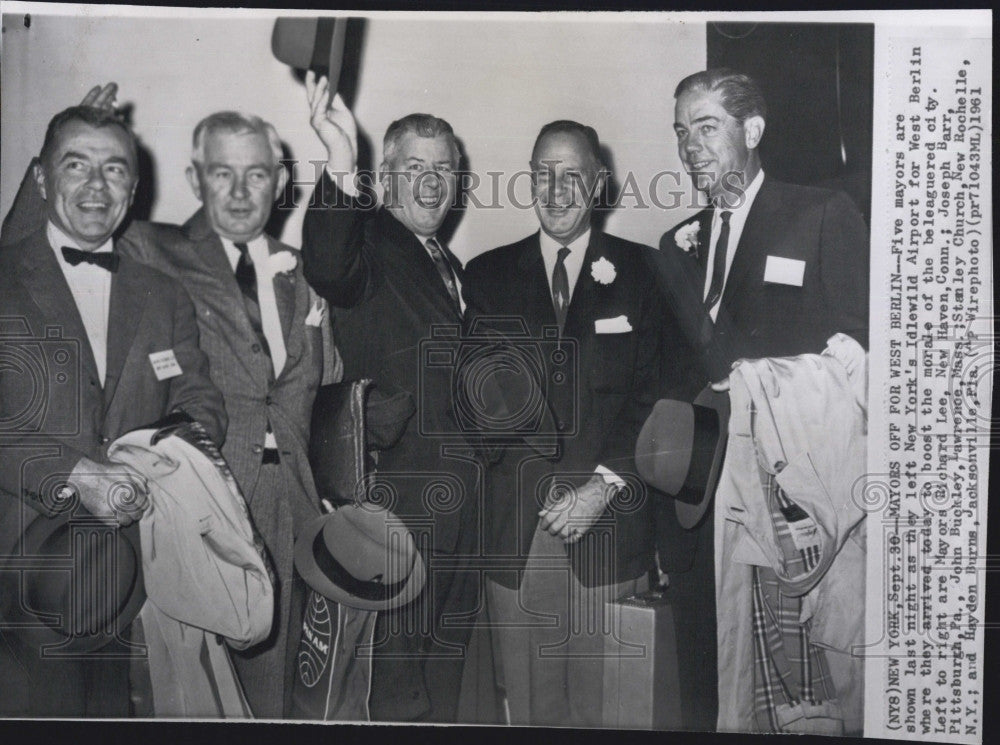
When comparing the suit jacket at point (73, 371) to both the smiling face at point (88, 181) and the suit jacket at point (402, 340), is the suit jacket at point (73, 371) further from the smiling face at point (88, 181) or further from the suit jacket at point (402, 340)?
the suit jacket at point (402, 340)

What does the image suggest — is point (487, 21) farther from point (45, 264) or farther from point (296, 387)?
point (45, 264)

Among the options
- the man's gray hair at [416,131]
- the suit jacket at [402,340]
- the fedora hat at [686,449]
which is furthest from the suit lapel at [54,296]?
the fedora hat at [686,449]

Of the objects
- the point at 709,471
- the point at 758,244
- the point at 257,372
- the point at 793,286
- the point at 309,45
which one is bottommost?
the point at 709,471

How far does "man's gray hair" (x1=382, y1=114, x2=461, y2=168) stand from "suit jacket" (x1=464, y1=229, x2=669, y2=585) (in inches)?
14.8

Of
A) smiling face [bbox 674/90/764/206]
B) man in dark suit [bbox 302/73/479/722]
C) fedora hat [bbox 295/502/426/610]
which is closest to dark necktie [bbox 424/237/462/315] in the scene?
man in dark suit [bbox 302/73/479/722]

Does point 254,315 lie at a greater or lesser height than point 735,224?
lesser

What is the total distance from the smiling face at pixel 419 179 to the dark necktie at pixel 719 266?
872mm

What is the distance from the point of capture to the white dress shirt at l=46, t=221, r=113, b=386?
3418 millimetres

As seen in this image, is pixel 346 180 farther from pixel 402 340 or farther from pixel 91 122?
pixel 91 122

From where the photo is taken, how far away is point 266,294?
3.43 meters

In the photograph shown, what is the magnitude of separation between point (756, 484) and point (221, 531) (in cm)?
172

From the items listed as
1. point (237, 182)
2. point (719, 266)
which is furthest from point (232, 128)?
point (719, 266)

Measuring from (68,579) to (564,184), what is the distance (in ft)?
6.69

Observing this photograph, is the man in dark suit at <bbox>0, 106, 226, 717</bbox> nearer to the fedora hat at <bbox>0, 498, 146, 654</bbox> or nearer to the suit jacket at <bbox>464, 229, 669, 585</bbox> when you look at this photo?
the fedora hat at <bbox>0, 498, 146, 654</bbox>
